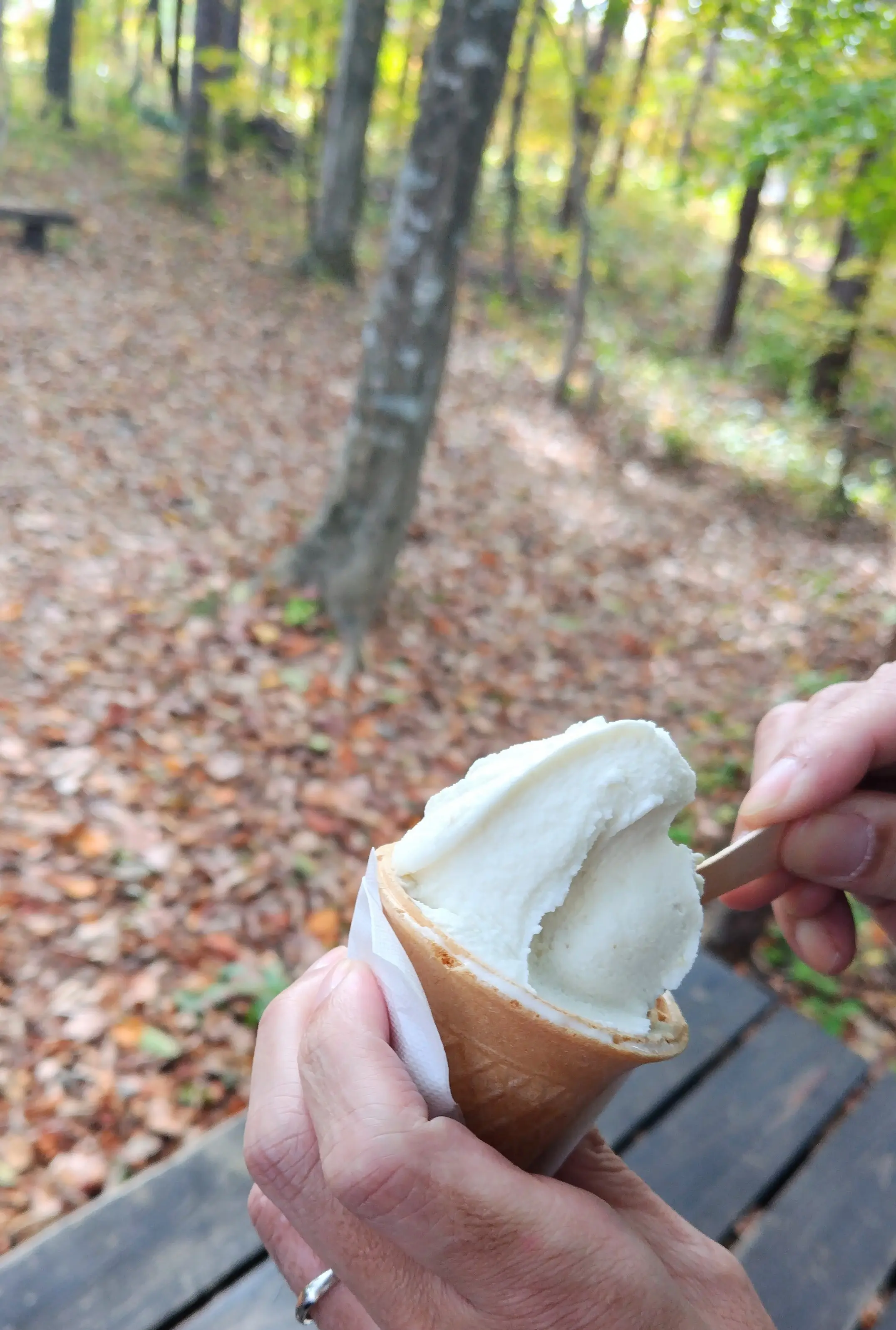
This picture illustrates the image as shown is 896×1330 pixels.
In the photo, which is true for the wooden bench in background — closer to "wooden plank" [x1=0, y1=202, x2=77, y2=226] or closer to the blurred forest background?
"wooden plank" [x1=0, y1=202, x2=77, y2=226]

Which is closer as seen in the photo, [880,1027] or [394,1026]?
[394,1026]

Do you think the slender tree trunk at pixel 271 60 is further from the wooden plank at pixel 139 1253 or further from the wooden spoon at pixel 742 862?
the wooden plank at pixel 139 1253

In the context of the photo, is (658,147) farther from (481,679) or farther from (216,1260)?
(216,1260)

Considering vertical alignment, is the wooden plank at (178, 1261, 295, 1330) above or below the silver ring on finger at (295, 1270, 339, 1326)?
below

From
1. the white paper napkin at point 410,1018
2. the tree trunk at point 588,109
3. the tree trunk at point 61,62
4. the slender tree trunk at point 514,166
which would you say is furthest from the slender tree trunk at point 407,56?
the white paper napkin at point 410,1018

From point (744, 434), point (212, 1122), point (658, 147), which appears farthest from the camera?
point (658, 147)

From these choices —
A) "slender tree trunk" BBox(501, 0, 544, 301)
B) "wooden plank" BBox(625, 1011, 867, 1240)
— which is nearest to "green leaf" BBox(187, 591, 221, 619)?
"wooden plank" BBox(625, 1011, 867, 1240)

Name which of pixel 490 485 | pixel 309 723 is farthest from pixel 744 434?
pixel 309 723
